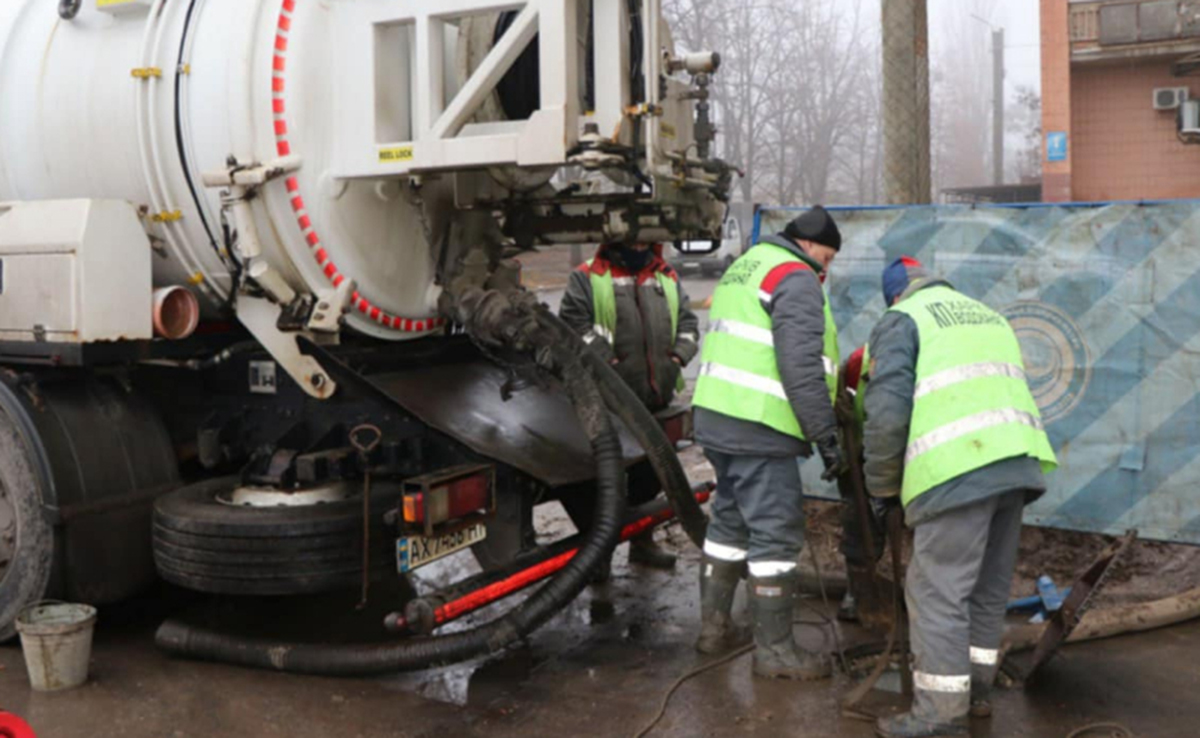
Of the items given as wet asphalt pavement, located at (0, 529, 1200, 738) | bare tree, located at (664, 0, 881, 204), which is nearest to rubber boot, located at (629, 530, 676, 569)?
wet asphalt pavement, located at (0, 529, 1200, 738)

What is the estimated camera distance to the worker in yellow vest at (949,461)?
3779mm

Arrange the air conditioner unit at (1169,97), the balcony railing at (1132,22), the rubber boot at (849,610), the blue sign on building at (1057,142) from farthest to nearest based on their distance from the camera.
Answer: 1. the blue sign on building at (1057,142)
2. the air conditioner unit at (1169,97)
3. the balcony railing at (1132,22)
4. the rubber boot at (849,610)

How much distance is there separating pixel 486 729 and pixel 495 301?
1.62 meters

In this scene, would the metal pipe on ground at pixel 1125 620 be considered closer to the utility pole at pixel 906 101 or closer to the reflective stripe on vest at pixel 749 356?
the reflective stripe on vest at pixel 749 356

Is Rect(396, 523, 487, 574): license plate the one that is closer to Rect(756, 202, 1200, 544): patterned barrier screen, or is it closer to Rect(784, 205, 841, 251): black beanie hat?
Rect(784, 205, 841, 251): black beanie hat

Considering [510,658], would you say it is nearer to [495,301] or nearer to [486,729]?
[486,729]

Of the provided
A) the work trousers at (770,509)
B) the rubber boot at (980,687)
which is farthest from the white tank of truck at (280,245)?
the rubber boot at (980,687)

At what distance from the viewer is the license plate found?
165 inches

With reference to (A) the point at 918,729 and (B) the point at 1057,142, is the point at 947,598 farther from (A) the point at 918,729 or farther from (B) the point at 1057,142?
(B) the point at 1057,142

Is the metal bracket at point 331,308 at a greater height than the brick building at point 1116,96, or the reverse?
the brick building at point 1116,96

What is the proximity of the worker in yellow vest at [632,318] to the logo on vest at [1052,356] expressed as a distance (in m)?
1.54

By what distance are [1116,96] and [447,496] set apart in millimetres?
18380

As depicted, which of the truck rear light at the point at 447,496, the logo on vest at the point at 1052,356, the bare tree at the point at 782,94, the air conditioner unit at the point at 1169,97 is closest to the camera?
the truck rear light at the point at 447,496

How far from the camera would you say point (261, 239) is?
14.3ft
